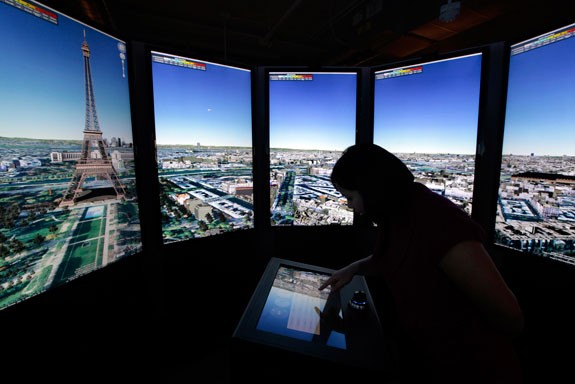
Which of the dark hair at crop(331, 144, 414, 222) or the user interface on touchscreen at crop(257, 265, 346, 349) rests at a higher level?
the dark hair at crop(331, 144, 414, 222)

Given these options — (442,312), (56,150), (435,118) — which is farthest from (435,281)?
(56,150)

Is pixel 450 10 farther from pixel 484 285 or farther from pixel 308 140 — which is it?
pixel 484 285

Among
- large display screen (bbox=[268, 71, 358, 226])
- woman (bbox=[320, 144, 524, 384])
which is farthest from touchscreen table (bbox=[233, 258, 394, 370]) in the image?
large display screen (bbox=[268, 71, 358, 226])

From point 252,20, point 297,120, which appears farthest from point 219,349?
point 252,20

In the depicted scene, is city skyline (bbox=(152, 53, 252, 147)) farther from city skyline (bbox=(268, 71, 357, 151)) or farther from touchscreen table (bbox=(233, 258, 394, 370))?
touchscreen table (bbox=(233, 258, 394, 370))

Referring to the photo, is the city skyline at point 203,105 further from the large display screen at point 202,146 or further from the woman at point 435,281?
the woman at point 435,281

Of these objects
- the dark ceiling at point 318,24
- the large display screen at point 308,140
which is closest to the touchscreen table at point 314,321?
the large display screen at point 308,140
